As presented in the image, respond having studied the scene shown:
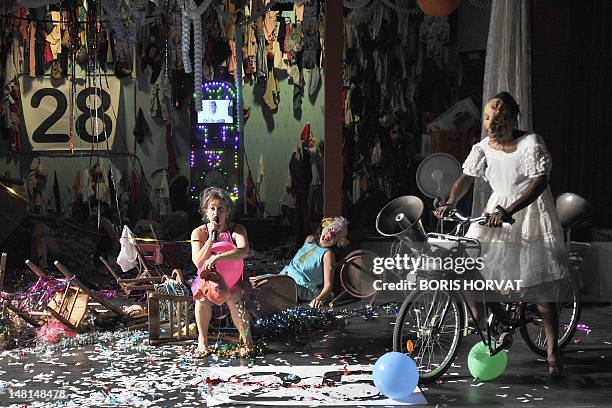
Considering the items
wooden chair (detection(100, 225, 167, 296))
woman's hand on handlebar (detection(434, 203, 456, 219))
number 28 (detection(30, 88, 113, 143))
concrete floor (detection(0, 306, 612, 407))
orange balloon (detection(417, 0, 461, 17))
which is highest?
orange balloon (detection(417, 0, 461, 17))

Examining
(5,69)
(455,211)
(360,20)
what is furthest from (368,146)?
(455,211)

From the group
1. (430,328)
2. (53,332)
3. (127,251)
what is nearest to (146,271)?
(127,251)

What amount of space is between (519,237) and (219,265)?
1.79 meters

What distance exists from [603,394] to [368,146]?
7.14m

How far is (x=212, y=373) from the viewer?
4969 millimetres

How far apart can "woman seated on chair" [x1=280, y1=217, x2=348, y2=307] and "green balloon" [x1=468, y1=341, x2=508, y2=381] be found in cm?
255

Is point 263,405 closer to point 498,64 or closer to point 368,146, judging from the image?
point 498,64

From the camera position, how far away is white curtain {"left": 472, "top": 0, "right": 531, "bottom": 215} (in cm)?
638

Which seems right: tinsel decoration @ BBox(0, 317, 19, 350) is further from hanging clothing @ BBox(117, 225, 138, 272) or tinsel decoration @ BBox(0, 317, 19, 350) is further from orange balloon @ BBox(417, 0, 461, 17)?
orange balloon @ BBox(417, 0, 461, 17)

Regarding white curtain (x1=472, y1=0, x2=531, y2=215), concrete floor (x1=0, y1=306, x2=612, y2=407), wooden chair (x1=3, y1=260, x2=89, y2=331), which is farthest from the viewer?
white curtain (x1=472, y1=0, x2=531, y2=215)

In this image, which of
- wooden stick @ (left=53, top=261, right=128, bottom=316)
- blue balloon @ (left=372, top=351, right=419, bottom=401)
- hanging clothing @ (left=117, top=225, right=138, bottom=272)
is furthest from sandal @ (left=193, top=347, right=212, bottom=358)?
hanging clothing @ (left=117, top=225, right=138, bottom=272)

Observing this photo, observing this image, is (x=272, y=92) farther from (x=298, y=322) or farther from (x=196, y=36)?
(x=298, y=322)

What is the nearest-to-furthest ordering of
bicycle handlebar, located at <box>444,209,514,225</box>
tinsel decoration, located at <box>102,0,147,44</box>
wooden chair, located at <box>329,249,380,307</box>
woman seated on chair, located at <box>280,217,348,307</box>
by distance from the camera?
bicycle handlebar, located at <box>444,209,514,225</box>, woman seated on chair, located at <box>280,217,348,307</box>, wooden chair, located at <box>329,249,380,307</box>, tinsel decoration, located at <box>102,0,147,44</box>

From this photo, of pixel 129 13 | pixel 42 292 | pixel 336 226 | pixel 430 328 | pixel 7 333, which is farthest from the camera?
pixel 129 13
